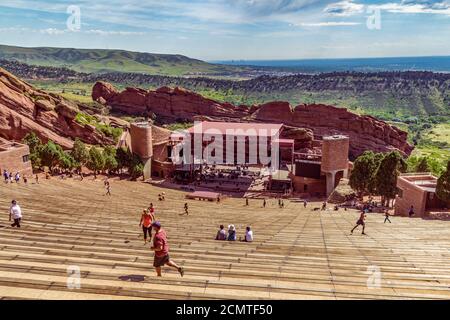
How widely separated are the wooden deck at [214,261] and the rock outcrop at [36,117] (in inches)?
1647

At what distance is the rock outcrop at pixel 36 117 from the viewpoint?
56.4 meters

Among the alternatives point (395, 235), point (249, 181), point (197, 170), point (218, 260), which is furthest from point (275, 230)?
point (197, 170)

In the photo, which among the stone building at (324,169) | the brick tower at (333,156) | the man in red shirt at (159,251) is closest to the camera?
the man in red shirt at (159,251)

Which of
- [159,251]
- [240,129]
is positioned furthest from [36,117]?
[159,251]

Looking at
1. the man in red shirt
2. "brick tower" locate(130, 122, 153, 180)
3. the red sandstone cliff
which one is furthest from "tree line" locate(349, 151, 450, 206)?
the red sandstone cliff

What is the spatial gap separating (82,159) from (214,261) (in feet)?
135

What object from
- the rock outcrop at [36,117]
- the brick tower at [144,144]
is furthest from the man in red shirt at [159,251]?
the rock outcrop at [36,117]

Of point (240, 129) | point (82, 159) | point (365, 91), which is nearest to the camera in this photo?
point (82, 159)

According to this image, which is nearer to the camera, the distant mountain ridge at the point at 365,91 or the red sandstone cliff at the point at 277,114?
the red sandstone cliff at the point at 277,114

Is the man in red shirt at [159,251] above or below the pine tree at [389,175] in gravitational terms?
above

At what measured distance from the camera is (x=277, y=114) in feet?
284

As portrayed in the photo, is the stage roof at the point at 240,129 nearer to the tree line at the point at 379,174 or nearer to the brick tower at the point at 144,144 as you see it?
the brick tower at the point at 144,144

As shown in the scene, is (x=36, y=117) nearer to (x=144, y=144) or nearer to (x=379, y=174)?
(x=144, y=144)
